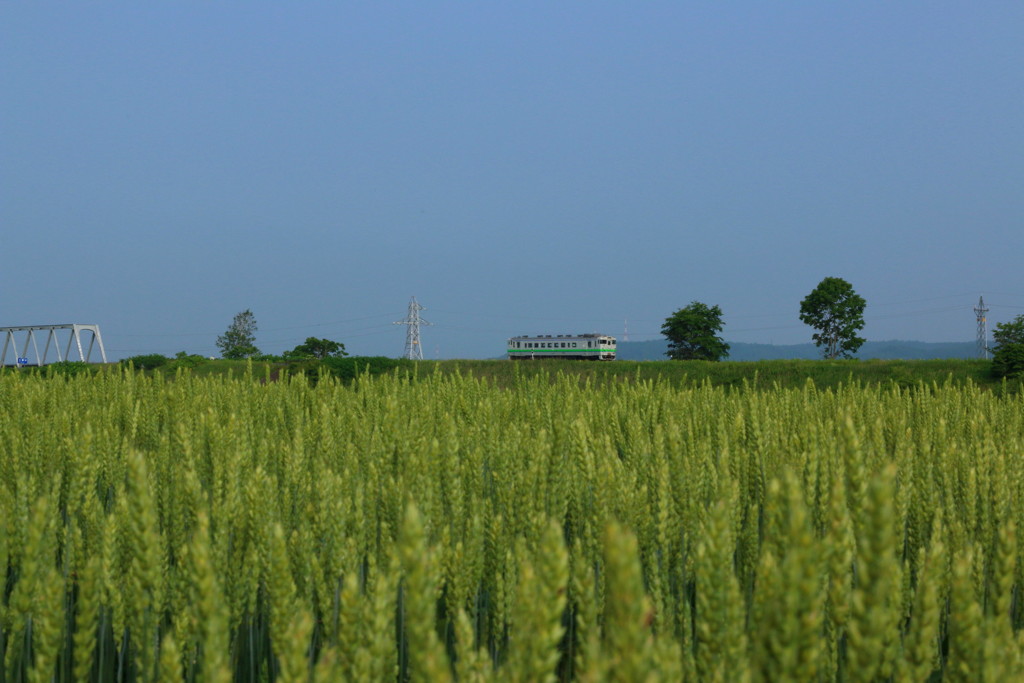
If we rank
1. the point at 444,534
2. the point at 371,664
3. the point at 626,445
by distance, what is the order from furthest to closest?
1. the point at 626,445
2. the point at 444,534
3. the point at 371,664

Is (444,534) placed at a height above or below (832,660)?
above

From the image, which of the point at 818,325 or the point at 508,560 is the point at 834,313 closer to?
the point at 818,325

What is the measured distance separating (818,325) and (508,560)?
62159 mm

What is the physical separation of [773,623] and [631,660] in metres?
0.21

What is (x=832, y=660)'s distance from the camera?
1.57m

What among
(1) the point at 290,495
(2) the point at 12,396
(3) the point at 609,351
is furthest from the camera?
(3) the point at 609,351

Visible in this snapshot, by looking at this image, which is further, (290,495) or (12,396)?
(12,396)

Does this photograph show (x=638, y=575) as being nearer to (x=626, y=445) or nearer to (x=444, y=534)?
(x=444, y=534)

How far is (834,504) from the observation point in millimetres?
992

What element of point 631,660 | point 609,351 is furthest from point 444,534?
point 609,351

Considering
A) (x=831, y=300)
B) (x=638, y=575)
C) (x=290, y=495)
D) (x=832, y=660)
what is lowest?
(x=832, y=660)

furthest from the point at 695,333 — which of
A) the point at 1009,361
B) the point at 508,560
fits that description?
the point at 508,560

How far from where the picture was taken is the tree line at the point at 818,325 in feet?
189

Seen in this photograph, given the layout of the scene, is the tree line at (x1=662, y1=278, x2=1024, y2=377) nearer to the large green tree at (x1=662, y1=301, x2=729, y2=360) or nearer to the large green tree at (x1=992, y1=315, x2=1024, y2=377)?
the large green tree at (x1=662, y1=301, x2=729, y2=360)
